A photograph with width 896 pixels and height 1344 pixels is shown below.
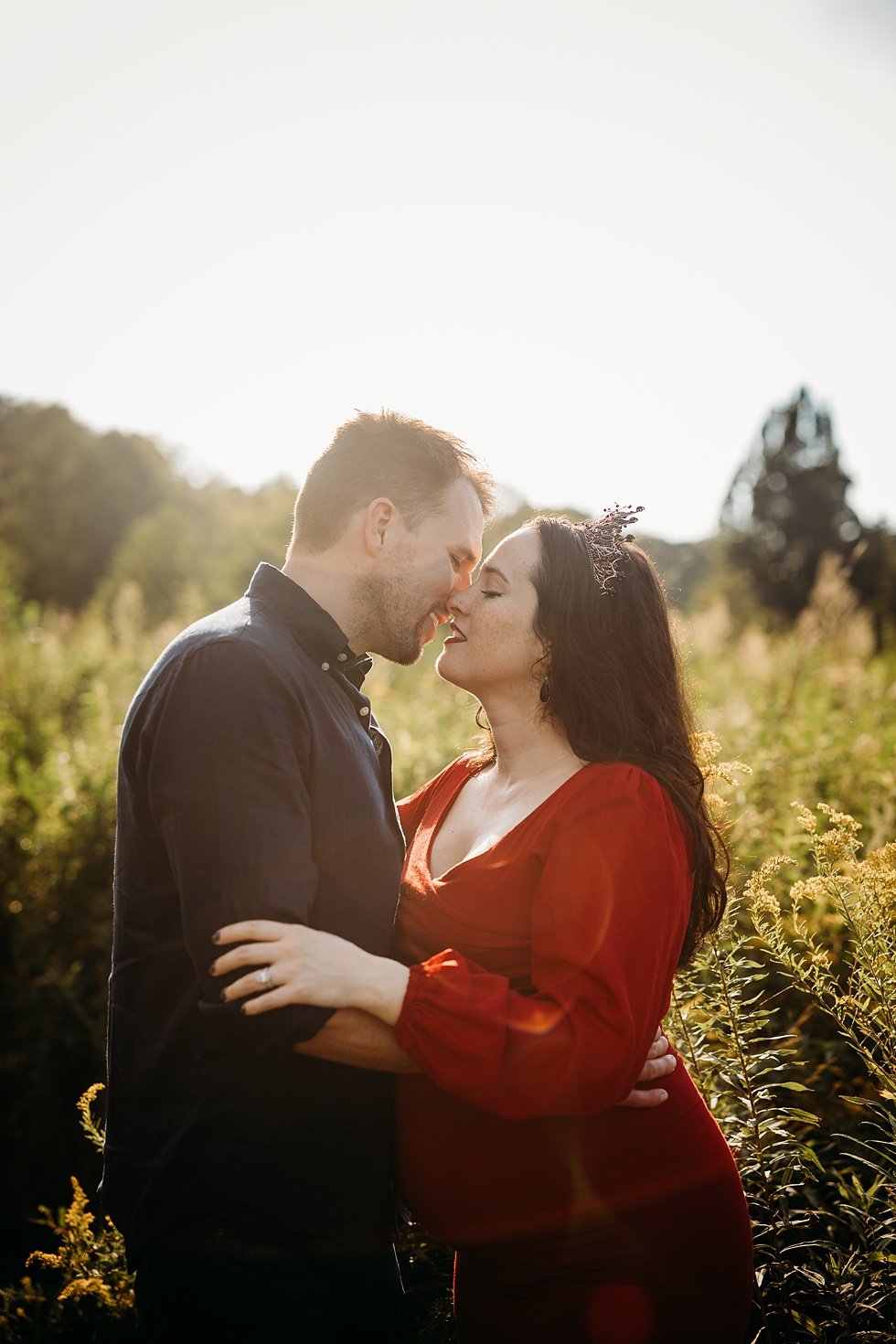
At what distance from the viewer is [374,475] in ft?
7.96

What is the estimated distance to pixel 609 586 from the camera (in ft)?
8.23

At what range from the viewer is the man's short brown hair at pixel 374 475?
94.7 inches

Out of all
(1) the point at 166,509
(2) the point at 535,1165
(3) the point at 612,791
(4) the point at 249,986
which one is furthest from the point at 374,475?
(1) the point at 166,509

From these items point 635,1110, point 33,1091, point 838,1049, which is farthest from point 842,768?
point 33,1091

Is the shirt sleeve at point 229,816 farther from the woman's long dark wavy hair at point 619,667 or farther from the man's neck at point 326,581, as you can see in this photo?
the woman's long dark wavy hair at point 619,667

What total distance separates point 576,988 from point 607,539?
1299 mm

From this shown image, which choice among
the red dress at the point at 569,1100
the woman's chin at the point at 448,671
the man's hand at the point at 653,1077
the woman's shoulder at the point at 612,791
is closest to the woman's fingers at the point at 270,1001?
the red dress at the point at 569,1100

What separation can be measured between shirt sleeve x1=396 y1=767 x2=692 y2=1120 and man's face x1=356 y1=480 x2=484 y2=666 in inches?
29.8

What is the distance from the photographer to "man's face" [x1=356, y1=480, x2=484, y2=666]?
2422mm

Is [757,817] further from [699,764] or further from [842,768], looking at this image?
[699,764]

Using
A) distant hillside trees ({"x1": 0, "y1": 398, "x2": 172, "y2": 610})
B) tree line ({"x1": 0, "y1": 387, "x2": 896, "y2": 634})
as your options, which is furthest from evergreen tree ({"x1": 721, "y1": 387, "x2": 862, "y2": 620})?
distant hillside trees ({"x1": 0, "y1": 398, "x2": 172, "y2": 610})

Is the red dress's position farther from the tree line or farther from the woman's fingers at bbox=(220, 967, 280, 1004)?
the tree line

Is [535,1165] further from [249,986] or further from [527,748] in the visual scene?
[527,748]

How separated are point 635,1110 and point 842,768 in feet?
9.59
